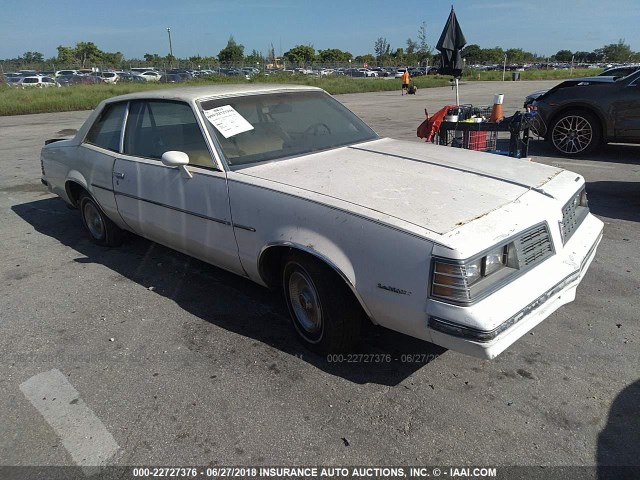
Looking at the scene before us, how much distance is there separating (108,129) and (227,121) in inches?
65.5

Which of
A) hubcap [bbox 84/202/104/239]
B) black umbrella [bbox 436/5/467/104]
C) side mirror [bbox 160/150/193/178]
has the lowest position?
hubcap [bbox 84/202/104/239]

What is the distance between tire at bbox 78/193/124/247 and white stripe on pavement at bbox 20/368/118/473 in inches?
80.4

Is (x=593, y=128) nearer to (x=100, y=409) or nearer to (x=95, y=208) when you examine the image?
(x=95, y=208)

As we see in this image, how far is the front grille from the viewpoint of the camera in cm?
246

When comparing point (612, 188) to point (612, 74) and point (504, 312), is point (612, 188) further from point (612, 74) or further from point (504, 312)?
point (612, 74)

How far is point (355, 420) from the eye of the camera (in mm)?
2445

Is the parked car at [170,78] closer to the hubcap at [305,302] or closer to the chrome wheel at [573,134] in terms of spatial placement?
the chrome wheel at [573,134]

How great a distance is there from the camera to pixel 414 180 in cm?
292

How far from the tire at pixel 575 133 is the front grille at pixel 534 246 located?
6773 millimetres

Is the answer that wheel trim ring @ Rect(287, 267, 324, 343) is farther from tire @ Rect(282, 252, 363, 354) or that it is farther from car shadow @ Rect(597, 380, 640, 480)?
car shadow @ Rect(597, 380, 640, 480)

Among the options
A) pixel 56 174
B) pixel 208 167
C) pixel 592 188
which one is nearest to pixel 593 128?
pixel 592 188

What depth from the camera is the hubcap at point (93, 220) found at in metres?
4.80

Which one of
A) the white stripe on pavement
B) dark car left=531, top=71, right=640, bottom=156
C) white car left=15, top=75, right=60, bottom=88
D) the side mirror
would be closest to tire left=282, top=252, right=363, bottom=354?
the side mirror

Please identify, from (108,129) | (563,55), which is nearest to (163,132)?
(108,129)
